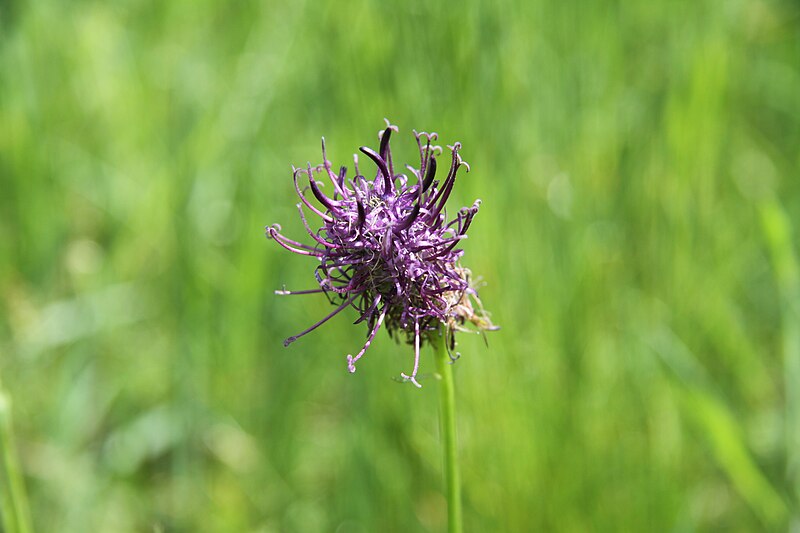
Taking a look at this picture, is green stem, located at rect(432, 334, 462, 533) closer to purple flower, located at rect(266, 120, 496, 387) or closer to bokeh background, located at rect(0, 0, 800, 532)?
purple flower, located at rect(266, 120, 496, 387)


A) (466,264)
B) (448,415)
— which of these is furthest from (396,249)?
(466,264)

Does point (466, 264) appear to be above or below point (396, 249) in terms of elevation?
above

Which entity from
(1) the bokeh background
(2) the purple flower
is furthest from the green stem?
(1) the bokeh background

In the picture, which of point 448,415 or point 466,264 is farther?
point 466,264

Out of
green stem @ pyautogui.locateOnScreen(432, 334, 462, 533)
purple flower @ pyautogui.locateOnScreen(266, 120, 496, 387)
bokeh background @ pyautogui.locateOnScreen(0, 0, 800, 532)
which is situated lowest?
green stem @ pyautogui.locateOnScreen(432, 334, 462, 533)

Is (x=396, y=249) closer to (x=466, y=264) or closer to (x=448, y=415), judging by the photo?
(x=448, y=415)

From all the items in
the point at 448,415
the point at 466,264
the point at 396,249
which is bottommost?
the point at 448,415

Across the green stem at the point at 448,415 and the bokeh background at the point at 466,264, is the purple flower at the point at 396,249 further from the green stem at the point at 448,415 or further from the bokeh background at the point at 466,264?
the bokeh background at the point at 466,264

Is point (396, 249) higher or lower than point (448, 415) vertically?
higher

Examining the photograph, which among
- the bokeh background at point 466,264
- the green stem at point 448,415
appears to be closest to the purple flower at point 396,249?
the green stem at point 448,415

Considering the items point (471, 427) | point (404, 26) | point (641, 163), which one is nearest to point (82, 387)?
point (471, 427)
